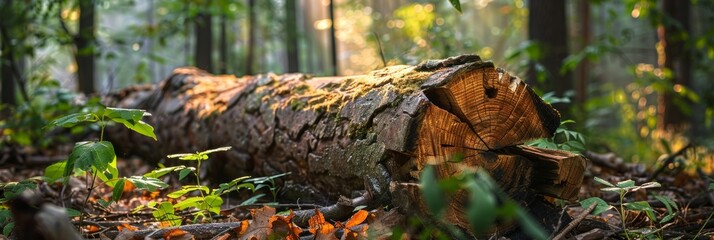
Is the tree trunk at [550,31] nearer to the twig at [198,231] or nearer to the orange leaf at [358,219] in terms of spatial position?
the orange leaf at [358,219]

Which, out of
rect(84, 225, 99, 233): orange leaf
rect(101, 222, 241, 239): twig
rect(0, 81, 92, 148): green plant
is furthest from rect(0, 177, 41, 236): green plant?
rect(0, 81, 92, 148): green plant

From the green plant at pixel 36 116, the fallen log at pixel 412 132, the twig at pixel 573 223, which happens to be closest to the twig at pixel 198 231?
the fallen log at pixel 412 132

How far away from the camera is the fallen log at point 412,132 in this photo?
7.89ft

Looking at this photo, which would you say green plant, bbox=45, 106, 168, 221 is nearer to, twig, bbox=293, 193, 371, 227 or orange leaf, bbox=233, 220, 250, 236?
orange leaf, bbox=233, 220, 250, 236

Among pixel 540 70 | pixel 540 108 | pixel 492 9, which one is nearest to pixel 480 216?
pixel 540 108

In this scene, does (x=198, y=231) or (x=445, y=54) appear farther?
(x=445, y=54)

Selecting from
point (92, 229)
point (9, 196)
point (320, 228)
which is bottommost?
point (92, 229)

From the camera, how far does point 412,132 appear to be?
7.63 feet

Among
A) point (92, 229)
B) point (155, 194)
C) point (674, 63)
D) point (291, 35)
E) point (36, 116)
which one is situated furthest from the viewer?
point (291, 35)

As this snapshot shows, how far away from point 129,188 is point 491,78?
2565 millimetres

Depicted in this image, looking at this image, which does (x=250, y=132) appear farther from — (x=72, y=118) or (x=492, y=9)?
(x=492, y=9)

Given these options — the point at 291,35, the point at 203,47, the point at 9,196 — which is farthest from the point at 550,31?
the point at 291,35

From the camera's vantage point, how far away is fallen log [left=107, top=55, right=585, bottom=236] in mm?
2406

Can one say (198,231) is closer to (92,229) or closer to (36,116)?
(92,229)
